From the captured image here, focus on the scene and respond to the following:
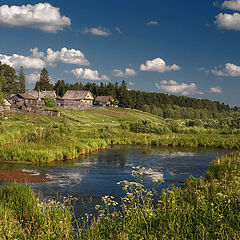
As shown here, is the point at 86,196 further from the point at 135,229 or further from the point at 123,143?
the point at 123,143

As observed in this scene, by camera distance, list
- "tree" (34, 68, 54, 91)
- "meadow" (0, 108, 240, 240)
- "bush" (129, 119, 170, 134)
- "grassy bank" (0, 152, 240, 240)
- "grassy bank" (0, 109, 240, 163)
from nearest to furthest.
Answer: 1. "grassy bank" (0, 152, 240, 240)
2. "meadow" (0, 108, 240, 240)
3. "grassy bank" (0, 109, 240, 163)
4. "bush" (129, 119, 170, 134)
5. "tree" (34, 68, 54, 91)

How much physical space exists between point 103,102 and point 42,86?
3111cm

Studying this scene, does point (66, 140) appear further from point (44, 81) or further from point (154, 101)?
point (154, 101)

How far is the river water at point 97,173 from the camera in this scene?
1555 centimetres

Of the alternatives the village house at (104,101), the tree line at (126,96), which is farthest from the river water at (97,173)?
the village house at (104,101)

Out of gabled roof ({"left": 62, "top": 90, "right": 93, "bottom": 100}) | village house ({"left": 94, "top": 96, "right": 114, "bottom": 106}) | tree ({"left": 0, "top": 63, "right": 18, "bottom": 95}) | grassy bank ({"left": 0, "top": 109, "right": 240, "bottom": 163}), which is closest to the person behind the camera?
grassy bank ({"left": 0, "top": 109, "right": 240, "bottom": 163})

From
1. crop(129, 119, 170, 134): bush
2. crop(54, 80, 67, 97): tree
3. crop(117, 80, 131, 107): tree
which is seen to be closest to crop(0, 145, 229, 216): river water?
crop(129, 119, 170, 134): bush

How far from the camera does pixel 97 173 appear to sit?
21344 mm

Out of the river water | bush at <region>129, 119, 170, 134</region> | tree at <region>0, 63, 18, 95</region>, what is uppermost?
tree at <region>0, 63, 18, 95</region>

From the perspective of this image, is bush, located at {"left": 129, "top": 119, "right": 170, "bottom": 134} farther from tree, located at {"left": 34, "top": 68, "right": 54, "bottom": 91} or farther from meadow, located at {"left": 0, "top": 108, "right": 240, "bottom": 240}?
tree, located at {"left": 34, "top": 68, "right": 54, "bottom": 91}

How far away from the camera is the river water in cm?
1555

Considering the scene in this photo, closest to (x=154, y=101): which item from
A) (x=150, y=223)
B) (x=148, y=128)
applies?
(x=148, y=128)

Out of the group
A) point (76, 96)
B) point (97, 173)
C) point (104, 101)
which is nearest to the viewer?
point (97, 173)

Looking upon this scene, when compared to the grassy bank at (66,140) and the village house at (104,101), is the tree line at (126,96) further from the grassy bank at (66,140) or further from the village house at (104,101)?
the grassy bank at (66,140)
